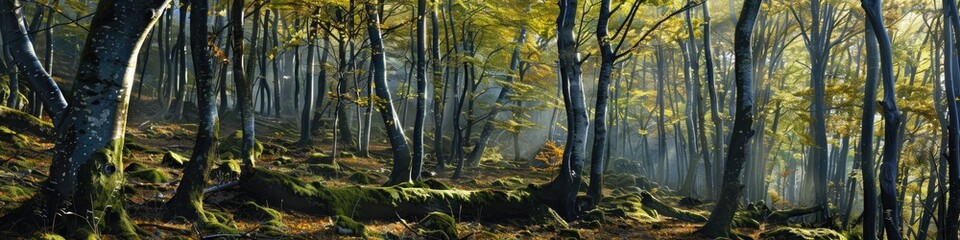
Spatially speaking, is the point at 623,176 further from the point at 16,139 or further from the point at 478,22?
the point at 16,139

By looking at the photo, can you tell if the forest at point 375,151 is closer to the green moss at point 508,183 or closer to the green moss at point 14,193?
the green moss at point 14,193

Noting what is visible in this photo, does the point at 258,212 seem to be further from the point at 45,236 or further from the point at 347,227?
the point at 45,236

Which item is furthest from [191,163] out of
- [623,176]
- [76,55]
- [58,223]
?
[76,55]

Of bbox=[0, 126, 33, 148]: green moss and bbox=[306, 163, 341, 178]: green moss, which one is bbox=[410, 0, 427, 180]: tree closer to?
bbox=[306, 163, 341, 178]: green moss

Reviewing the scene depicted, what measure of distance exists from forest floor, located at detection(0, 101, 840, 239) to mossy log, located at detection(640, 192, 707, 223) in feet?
1.98

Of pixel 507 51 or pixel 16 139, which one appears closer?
pixel 16 139

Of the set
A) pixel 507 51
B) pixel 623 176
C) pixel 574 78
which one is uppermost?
pixel 507 51

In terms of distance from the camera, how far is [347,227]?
7.48 meters

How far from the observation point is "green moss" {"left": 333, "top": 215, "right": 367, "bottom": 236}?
24.3ft

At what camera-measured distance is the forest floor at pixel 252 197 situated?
6.71m

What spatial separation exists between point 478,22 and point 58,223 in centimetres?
1455

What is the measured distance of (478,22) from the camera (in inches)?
729

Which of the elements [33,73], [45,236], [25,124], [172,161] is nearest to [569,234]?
[45,236]

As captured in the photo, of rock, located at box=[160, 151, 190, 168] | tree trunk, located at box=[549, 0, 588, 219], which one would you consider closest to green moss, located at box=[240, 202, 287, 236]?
rock, located at box=[160, 151, 190, 168]
